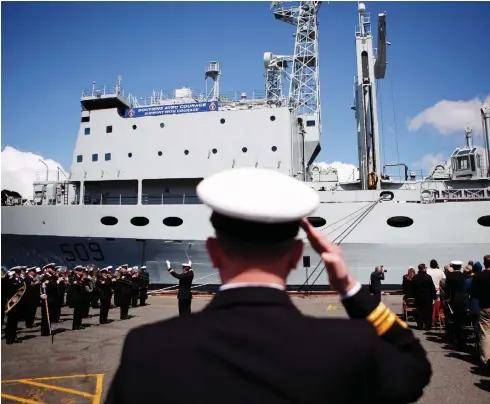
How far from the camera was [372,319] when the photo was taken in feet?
4.14

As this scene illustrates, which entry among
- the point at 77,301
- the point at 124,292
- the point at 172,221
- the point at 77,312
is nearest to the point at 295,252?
the point at 77,301

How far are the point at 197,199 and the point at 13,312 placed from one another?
1052 centimetres

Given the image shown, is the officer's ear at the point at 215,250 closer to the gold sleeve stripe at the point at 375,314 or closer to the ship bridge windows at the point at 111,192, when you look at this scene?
the gold sleeve stripe at the point at 375,314

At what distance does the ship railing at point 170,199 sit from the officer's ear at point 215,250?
53.7ft

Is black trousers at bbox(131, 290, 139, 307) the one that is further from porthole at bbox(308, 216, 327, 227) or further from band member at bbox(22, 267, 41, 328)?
porthole at bbox(308, 216, 327, 227)

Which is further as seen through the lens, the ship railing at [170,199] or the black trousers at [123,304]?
the ship railing at [170,199]

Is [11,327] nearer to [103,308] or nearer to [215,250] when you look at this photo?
[103,308]

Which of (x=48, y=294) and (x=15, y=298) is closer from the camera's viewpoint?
(x=15, y=298)

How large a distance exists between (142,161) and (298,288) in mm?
8940

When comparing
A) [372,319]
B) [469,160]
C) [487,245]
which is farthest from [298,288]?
[372,319]

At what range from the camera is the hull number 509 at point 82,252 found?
16641mm

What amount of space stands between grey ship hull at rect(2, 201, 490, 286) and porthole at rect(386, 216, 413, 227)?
0.29 meters

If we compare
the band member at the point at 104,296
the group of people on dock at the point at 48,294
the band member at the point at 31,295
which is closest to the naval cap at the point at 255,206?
the group of people on dock at the point at 48,294

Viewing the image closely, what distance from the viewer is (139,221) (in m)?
16.5
